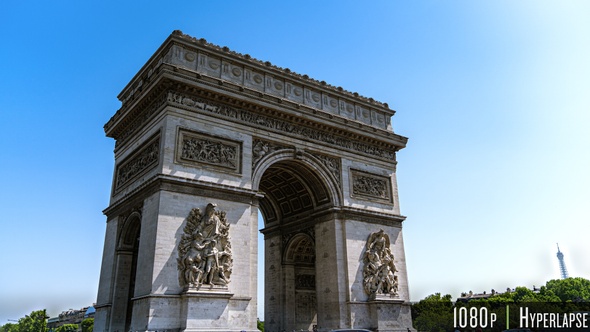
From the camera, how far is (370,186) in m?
25.2

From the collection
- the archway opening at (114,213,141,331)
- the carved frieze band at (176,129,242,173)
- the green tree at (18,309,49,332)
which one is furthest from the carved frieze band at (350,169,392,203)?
the green tree at (18,309,49,332)

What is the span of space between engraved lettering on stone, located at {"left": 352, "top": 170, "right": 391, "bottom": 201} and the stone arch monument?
8 centimetres

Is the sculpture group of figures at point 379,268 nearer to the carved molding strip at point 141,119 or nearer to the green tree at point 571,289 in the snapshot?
the carved molding strip at point 141,119

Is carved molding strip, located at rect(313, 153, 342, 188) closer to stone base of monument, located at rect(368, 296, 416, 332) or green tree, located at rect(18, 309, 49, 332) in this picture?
stone base of monument, located at rect(368, 296, 416, 332)

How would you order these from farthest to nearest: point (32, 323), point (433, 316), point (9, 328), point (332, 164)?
point (9, 328) → point (32, 323) → point (433, 316) → point (332, 164)

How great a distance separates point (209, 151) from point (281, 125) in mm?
4343

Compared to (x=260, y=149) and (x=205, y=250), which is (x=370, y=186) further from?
(x=205, y=250)

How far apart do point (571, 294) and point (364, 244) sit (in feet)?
212

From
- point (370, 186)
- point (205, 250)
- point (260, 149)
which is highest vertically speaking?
point (260, 149)

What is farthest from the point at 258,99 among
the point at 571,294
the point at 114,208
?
the point at 571,294

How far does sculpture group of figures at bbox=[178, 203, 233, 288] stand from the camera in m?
17.7

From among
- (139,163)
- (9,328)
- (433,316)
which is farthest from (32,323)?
(139,163)

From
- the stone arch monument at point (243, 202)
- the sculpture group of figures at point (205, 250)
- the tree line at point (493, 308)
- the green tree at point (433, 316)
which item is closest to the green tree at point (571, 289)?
the tree line at point (493, 308)

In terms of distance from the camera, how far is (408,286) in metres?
24.4
